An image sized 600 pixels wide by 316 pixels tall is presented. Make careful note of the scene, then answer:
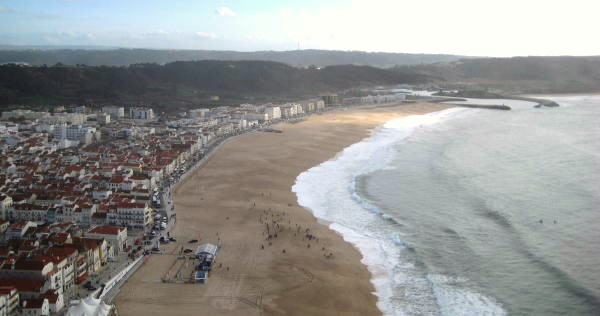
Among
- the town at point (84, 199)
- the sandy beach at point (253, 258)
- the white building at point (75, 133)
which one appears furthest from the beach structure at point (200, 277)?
the white building at point (75, 133)

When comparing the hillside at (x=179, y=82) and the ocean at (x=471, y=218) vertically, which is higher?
the hillside at (x=179, y=82)

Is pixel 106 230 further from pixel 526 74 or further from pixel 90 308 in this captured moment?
pixel 526 74

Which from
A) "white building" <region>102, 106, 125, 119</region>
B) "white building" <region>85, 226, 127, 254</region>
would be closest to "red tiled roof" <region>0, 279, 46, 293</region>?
"white building" <region>85, 226, 127, 254</region>

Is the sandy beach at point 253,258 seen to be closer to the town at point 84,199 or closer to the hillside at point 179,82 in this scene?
the town at point 84,199

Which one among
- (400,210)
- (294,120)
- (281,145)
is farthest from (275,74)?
(400,210)

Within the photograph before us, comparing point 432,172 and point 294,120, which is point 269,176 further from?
point 294,120

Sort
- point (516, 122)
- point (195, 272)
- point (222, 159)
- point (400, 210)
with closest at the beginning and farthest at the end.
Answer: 1. point (195, 272)
2. point (400, 210)
3. point (222, 159)
4. point (516, 122)
